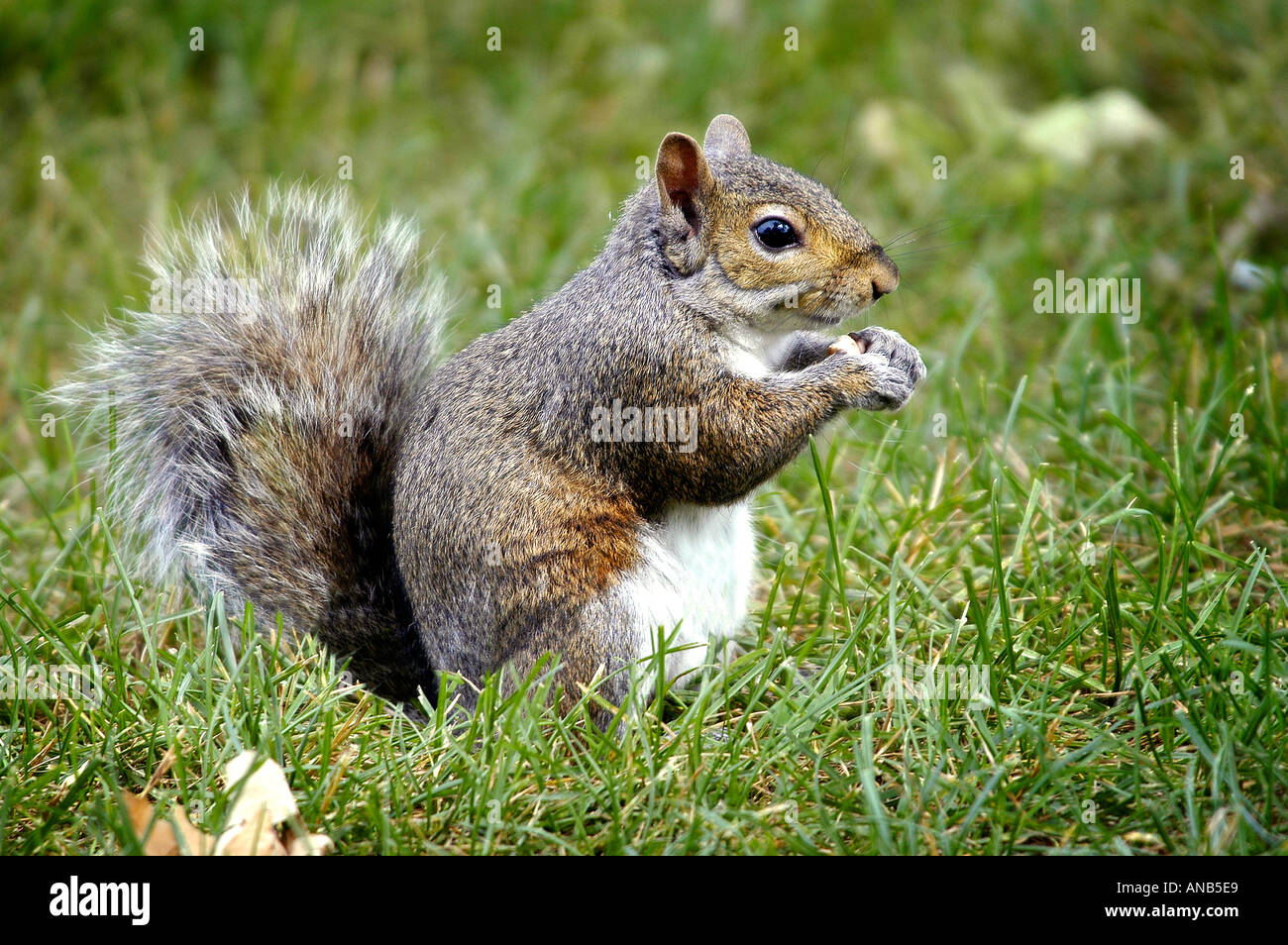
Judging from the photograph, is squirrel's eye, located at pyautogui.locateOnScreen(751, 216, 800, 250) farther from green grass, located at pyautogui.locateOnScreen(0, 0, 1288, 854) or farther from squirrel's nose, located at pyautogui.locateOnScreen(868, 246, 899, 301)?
green grass, located at pyautogui.locateOnScreen(0, 0, 1288, 854)

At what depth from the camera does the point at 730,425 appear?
221 cm

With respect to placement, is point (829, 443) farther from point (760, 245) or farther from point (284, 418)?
point (284, 418)

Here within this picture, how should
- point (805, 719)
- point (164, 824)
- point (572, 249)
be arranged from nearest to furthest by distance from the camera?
point (164, 824)
point (805, 719)
point (572, 249)

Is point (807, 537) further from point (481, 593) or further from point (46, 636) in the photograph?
point (46, 636)

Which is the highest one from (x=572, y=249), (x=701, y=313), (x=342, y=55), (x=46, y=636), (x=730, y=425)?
(x=342, y=55)

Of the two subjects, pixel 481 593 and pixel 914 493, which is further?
pixel 914 493

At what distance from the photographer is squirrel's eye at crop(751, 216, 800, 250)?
2.27m

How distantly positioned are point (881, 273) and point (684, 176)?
0.40 meters

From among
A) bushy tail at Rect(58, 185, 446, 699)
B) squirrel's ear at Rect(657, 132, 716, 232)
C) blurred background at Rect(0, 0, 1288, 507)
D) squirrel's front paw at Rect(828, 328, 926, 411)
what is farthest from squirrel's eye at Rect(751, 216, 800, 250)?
blurred background at Rect(0, 0, 1288, 507)

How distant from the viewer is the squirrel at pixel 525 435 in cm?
215

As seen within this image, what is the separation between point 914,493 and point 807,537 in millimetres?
283

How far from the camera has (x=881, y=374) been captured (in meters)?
2.28

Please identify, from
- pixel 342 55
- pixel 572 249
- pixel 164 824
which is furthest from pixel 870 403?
pixel 342 55

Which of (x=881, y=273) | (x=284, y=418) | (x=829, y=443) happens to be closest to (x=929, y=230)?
(x=829, y=443)
